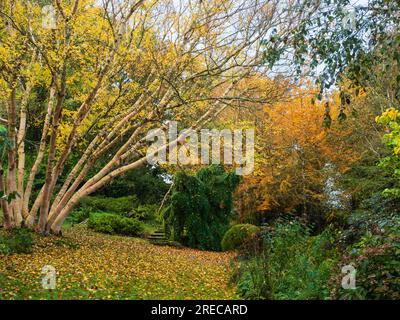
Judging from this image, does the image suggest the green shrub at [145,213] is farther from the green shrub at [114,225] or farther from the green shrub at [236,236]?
the green shrub at [236,236]

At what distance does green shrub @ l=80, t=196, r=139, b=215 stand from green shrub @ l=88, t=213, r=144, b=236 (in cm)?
274

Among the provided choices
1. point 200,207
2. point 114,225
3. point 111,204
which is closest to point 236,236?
point 200,207

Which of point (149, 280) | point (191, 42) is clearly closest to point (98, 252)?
point (149, 280)

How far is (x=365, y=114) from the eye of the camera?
16.3m

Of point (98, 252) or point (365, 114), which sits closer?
point (98, 252)

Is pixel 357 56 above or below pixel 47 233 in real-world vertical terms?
above

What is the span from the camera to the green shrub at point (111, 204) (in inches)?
762

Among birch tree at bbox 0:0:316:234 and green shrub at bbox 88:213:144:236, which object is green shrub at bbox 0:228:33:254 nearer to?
birch tree at bbox 0:0:316:234

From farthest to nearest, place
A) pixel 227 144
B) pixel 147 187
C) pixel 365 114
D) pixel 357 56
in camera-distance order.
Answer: pixel 147 187, pixel 365 114, pixel 227 144, pixel 357 56

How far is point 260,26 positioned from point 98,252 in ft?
20.8

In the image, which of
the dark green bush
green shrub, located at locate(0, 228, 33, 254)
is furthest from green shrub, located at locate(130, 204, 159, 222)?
green shrub, located at locate(0, 228, 33, 254)

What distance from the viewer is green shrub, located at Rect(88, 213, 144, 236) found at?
52.3 ft

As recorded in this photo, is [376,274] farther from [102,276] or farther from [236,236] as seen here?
[236,236]
